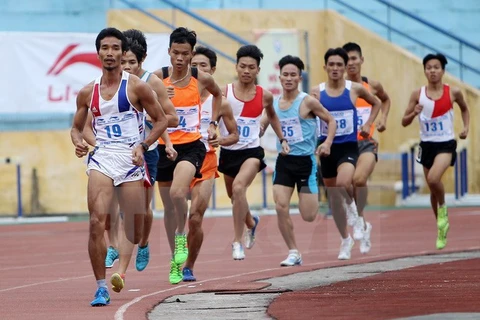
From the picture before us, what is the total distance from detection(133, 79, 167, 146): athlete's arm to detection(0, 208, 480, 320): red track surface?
1395 millimetres

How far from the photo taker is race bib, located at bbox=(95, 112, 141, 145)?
36.1 ft

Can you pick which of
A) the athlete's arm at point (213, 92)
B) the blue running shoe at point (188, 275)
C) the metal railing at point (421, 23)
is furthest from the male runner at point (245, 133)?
the metal railing at point (421, 23)

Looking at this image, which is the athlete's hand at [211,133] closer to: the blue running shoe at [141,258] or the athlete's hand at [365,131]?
the blue running shoe at [141,258]

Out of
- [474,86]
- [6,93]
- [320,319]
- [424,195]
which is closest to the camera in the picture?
[320,319]

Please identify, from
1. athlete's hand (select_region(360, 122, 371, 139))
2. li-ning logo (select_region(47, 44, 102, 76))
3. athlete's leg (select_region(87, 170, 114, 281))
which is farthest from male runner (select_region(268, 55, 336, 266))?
li-ning logo (select_region(47, 44, 102, 76))

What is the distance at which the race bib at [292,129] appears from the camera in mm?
15562

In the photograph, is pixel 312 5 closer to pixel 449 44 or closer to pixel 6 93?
pixel 449 44

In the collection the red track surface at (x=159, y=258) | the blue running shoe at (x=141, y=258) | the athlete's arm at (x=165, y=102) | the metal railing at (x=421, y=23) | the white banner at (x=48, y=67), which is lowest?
the red track surface at (x=159, y=258)

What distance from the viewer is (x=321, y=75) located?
27.8 meters

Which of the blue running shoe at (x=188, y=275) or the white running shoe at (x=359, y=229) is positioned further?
the white running shoe at (x=359, y=229)

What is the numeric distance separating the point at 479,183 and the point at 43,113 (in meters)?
8.64

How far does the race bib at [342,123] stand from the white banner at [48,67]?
8102mm

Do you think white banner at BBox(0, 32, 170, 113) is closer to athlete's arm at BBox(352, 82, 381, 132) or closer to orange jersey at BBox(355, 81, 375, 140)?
orange jersey at BBox(355, 81, 375, 140)

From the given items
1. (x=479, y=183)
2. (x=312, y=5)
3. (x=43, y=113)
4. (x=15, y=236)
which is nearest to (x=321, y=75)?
(x=312, y=5)
